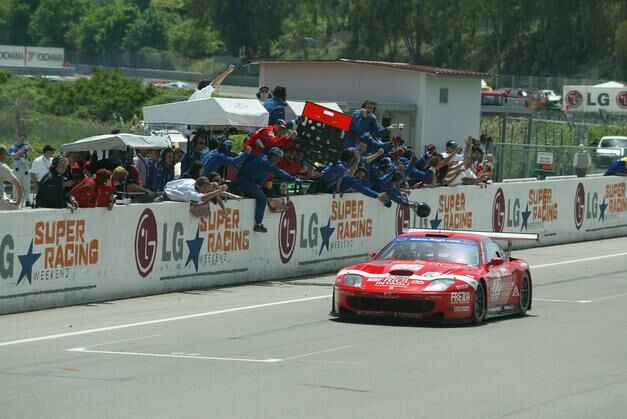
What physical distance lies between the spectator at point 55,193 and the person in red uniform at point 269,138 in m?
4.08

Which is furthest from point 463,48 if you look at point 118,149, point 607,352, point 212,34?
point 607,352

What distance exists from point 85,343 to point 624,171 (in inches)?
920

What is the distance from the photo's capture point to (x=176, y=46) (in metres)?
143

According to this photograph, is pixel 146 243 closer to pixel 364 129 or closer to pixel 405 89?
pixel 364 129

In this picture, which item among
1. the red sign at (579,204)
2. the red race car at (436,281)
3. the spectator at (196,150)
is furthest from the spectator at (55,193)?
the red sign at (579,204)

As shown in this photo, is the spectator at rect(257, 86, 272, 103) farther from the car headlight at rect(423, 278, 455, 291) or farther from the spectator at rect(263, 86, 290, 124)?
the car headlight at rect(423, 278, 455, 291)

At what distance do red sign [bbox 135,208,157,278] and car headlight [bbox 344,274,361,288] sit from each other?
4.05 meters

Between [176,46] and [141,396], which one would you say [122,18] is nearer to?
[176,46]

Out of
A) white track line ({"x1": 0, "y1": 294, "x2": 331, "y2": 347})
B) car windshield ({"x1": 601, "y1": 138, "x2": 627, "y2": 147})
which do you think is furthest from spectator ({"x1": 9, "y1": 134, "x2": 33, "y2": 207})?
car windshield ({"x1": 601, "y1": 138, "x2": 627, "y2": 147})

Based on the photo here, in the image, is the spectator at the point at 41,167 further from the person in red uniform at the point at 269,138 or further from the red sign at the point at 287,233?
the red sign at the point at 287,233

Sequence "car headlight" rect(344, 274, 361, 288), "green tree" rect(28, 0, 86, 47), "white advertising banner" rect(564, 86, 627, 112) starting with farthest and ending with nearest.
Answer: "green tree" rect(28, 0, 86, 47), "white advertising banner" rect(564, 86, 627, 112), "car headlight" rect(344, 274, 361, 288)

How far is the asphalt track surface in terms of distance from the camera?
32.6ft

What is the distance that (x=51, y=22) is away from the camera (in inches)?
5753

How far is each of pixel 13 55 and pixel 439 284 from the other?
10438cm
